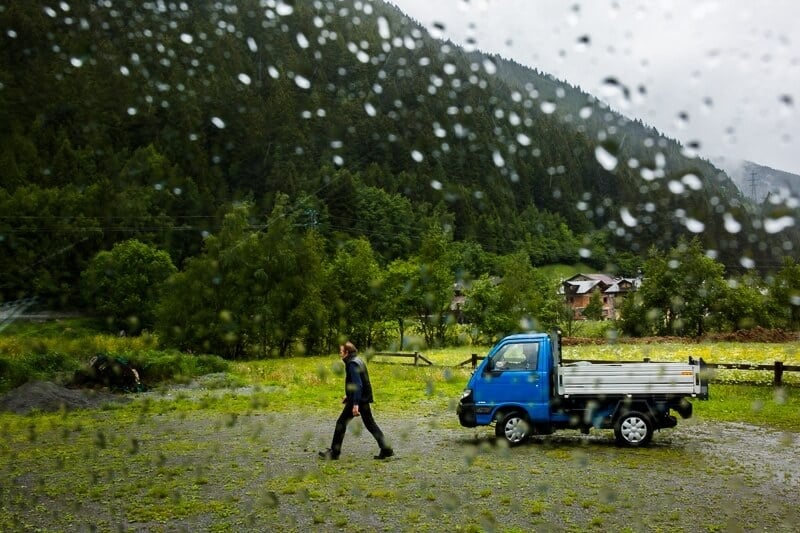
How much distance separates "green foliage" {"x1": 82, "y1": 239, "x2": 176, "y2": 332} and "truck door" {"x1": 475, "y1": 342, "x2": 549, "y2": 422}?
58.5 metres

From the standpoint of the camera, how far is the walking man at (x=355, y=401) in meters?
9.79

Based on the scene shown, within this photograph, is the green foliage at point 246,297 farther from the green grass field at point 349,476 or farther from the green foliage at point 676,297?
the green foliage at point 676,297

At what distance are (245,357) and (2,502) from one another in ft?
124

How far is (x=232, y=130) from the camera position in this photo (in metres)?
111

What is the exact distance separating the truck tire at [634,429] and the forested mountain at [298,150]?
67332mm

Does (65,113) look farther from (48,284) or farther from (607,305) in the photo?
(607,305)

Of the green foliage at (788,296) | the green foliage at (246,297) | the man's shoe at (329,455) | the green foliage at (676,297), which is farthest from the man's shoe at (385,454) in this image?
the green foliage at (788,296)

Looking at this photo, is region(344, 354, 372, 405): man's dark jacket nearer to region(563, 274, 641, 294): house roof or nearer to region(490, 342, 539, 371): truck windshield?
region(490, 342, 539, 371): truck windshield

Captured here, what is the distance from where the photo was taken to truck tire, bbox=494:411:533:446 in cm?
1133

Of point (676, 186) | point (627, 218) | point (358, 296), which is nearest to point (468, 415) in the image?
point (358, 296)

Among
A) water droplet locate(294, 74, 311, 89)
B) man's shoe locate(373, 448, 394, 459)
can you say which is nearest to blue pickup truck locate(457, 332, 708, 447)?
man's shoe locate(373, 448, 394, 459)

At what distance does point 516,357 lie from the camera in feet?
37.7

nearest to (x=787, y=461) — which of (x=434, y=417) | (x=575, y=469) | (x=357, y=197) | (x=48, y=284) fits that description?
(x=575, y=469)

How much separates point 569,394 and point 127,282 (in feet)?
207
